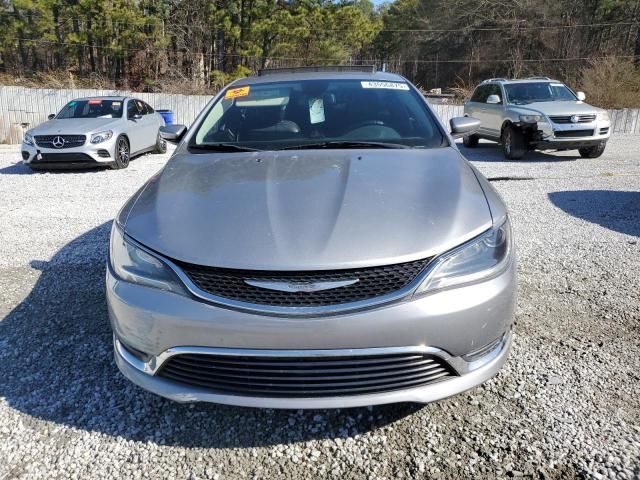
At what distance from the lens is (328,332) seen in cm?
183

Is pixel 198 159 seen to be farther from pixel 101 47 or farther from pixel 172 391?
pixel 101 47

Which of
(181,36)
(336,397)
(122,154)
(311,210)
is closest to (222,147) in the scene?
(311,210)

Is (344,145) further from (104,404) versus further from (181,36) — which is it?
(181,36)

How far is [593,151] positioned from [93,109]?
11129 mm

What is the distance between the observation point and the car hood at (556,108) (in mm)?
10062

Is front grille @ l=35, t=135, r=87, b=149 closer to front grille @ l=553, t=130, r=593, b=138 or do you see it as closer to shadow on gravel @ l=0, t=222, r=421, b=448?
shadow on gravel @ l=0, t=222, r=421, b=448

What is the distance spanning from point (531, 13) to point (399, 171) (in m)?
40.6

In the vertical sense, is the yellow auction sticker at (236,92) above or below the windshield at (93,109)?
above

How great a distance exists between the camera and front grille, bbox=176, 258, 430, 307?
1864 mm

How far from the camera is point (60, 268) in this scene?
4.32 m

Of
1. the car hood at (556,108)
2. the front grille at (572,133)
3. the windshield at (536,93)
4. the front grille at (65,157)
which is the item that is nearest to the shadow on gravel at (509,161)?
the front grille at (572,133)

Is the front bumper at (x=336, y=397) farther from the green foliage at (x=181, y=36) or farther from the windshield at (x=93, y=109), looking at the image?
the green foliage at (x=181, y=36)

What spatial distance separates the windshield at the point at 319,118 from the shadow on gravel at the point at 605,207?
10.9 ft

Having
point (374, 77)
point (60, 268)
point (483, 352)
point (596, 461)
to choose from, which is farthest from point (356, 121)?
point (60, 268)
